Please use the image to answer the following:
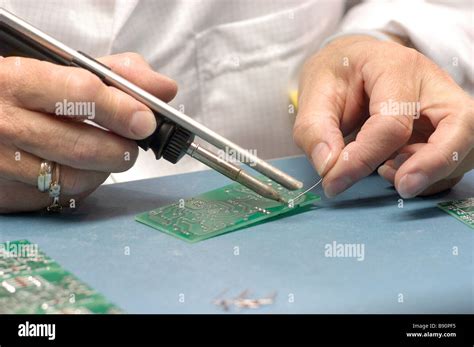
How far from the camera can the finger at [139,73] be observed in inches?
29.3

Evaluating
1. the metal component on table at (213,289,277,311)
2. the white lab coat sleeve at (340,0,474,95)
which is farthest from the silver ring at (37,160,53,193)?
the white lab coat sleeve at (340,0,474,95)

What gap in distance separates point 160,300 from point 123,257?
0.33ft

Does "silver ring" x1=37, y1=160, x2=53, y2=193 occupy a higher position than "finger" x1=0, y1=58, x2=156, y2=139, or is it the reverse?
"finger" x1=0, y1=58, x2=156, y2=139

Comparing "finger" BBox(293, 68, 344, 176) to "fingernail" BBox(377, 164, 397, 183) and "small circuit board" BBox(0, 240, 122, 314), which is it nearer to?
"fingernail" BBox(377, 164, 397, 183)

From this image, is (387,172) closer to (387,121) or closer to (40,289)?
(387,121)

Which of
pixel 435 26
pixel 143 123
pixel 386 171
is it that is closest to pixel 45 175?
pixel 143 123

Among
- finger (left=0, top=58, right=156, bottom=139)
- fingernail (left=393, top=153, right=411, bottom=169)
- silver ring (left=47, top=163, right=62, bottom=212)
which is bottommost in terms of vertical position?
silver ring (left=47, top=163, right=62, bottom=212)

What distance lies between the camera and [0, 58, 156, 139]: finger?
662 millimetres

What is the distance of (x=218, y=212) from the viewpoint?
708 millimetres

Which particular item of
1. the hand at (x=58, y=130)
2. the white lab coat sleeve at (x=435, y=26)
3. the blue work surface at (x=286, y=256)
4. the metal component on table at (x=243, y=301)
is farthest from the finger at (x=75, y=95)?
the white lab coat sleeve at (x=435, y=26)

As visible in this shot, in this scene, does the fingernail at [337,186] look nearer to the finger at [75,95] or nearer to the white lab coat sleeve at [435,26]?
the finger at [75,95]

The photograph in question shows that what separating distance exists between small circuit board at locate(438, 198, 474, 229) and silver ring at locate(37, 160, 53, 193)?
0.40 meters
